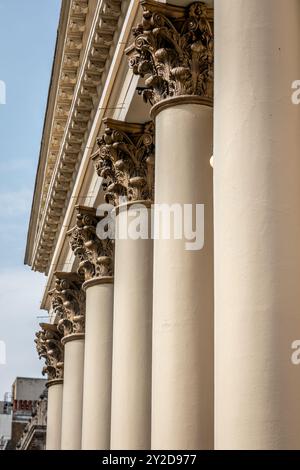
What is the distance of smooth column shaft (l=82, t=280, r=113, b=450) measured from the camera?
29828 millimetres

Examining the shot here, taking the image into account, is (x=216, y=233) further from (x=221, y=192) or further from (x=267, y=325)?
(x=267, y=325)

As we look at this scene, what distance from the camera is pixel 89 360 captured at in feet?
101

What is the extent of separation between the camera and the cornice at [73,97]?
94.8 feet

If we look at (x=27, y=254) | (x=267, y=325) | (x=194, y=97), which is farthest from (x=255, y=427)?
(x=27, y=254)

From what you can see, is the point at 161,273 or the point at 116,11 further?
the point at 116,11

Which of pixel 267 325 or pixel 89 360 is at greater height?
pixel 89 360

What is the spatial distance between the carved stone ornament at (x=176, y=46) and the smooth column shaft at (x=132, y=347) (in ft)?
16.5

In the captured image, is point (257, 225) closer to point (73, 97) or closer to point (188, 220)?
point (188, 220)

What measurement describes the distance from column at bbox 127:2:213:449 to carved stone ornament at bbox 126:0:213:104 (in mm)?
17

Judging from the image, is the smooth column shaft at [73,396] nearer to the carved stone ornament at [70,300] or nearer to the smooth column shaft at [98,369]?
the carved stone ornament at [70,300]

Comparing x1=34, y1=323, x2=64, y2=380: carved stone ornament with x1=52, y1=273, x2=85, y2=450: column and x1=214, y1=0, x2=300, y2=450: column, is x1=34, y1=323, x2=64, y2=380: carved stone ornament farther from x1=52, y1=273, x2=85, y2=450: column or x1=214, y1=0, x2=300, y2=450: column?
x1=214, y1=0, x2=300, y2=450: column

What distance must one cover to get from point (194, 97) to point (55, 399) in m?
27.0

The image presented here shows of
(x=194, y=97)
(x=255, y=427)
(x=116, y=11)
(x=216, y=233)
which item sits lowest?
(x=255, y=427)

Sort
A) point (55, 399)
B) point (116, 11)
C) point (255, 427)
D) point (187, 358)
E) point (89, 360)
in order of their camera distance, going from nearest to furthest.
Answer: point (255, 427), point (187, 358), point (116, 11), point (89, 360), point (55, 399)
